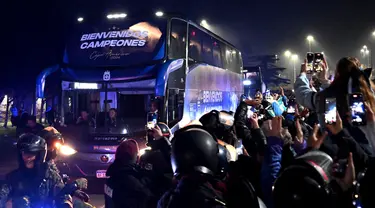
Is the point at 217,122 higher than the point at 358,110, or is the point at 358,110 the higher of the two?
the point at 358,110

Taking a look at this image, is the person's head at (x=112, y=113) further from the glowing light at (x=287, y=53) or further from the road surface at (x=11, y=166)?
the glowing light at (x=287, y=53)

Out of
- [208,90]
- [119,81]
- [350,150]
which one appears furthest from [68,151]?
[350,150]

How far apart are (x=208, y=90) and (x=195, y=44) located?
198 cm

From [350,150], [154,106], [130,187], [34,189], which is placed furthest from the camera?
[154,106]

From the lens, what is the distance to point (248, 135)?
161 inches

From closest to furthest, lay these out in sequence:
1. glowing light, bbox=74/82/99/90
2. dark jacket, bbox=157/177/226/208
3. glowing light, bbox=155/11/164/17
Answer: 1. dark jacket, bbox=157/177/226/208
2. glowing light, bbox=74/82/99/90
3. glowing light, bbox=155/11/164/17

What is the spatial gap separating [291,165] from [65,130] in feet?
26.2

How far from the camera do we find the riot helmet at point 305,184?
70.2 inches

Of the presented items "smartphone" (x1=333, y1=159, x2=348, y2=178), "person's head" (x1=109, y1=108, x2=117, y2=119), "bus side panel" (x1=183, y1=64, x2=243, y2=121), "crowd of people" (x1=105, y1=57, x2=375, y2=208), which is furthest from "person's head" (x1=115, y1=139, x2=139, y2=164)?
"bus side panel" (x1=183, y1=64, x2=243, y2=121)

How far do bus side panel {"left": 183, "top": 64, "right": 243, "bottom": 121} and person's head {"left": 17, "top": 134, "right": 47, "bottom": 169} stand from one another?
18.1 feet

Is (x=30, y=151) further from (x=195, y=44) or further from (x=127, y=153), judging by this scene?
(x=195, y=44)

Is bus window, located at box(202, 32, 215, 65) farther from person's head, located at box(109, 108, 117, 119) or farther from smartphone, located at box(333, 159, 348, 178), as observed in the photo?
smartphone, located at box(333, 159, 348, 178)

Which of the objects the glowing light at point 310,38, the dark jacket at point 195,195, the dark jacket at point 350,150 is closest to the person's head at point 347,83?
the dark jacket at point 350,150

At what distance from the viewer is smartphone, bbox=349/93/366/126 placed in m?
2.43
